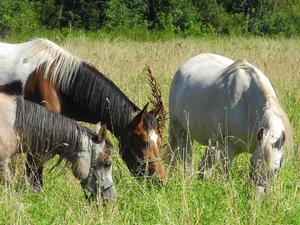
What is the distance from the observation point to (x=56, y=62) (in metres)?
5.65

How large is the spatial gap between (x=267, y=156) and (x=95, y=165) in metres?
1.34

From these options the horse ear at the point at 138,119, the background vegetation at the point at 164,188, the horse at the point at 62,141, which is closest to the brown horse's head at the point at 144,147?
the horse ear at the point at 138,119

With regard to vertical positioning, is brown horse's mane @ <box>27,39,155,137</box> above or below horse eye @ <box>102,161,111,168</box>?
above

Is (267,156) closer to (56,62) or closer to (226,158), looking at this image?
(226,158)

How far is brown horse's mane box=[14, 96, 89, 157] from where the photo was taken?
15.3 ft

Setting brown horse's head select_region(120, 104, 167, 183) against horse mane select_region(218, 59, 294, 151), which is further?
brown horse's head select_region(120, 104, 167, 183)

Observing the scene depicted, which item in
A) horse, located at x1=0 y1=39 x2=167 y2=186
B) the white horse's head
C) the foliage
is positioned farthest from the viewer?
the foliage

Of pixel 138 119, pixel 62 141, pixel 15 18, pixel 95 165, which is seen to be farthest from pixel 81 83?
pixel 15 18

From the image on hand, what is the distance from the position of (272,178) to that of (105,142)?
4.37 ft

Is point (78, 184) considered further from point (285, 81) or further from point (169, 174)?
point (285, 81)

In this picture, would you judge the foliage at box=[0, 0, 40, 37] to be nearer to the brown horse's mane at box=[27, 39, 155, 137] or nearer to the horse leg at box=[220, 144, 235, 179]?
the brown horse's mane at box=[27, 39, 155, 137]

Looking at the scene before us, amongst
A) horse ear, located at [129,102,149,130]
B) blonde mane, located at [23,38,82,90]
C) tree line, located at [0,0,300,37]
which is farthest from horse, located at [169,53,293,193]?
tree line, located at [0,0,300,37]

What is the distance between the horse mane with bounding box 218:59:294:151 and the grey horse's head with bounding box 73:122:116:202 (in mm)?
Result: 1288

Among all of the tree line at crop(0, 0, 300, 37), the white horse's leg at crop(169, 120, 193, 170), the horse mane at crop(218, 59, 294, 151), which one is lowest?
the tree line at crop(0, 0, 300, 37)
